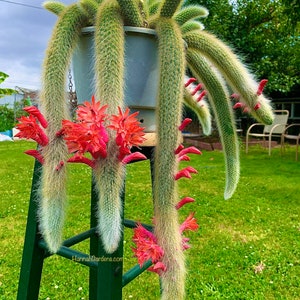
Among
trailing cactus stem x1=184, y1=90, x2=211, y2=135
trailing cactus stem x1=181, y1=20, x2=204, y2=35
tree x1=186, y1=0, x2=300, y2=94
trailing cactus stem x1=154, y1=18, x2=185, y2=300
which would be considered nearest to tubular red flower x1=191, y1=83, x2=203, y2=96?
trailing cactus stem x1=184, y1=90, x2=211, y2=135

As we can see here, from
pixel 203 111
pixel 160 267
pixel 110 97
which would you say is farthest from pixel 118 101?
pixel 203 111

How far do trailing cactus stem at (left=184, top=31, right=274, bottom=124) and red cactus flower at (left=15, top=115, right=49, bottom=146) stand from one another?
34 cm

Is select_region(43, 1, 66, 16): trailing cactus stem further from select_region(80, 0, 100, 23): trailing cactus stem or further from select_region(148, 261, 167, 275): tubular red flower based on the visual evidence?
select_region(148, 261, 167, 275): tubular red flower

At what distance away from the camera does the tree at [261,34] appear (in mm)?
5721

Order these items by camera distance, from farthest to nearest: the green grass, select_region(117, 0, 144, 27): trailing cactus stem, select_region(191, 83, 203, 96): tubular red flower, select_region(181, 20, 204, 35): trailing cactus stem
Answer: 1. the green grass
2. select_region(191, 83, 203, 96): tubular red flower
3. select_region(181, 20, 204, 35): trailing cactus stem
4. select_region(117, 0, 144, 27): trailing cactus stem

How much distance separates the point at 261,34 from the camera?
19.1ft

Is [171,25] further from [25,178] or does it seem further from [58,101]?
[25,178]

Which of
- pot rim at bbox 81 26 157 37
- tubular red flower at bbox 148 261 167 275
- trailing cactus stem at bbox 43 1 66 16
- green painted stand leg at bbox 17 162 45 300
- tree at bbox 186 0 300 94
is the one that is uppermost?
tree at bbox 186 0 300 94

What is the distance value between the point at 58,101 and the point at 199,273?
4.32 feet

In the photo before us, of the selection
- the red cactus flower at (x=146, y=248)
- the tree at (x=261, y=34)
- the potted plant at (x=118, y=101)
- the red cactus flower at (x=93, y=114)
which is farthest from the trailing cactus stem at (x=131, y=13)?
the tree at (x=261, y=34)

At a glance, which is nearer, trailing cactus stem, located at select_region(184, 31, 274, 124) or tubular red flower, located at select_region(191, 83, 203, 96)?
trailing cactus stem, located at select_region(184, 31, 274, 124)

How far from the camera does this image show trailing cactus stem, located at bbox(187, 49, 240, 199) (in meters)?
0.75

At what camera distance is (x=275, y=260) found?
1.80 meters

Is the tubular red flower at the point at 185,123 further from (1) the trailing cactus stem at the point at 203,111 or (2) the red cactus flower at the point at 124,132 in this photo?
(1) the trailing cactus stem at the point at 203,111
